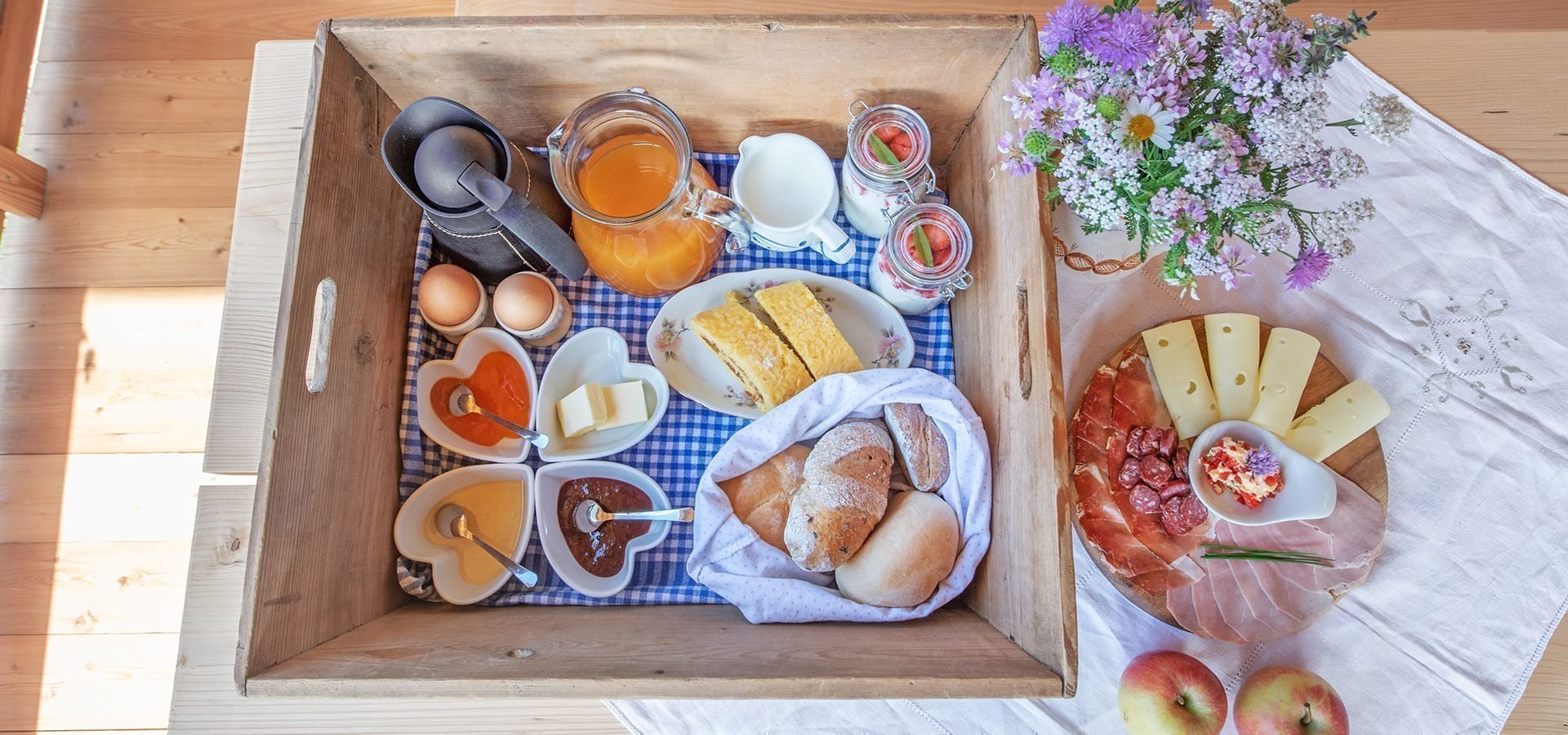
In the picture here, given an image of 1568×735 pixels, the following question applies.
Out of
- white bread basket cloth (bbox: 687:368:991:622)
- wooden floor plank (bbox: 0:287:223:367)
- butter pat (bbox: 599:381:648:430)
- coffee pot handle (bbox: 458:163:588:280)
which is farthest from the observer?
wooden floor plank (bbox: 0:287:223:367)

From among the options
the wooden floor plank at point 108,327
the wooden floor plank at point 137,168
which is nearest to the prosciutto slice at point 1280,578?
the wooden floor plank at point 108,327

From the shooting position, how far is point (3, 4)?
1.67 m

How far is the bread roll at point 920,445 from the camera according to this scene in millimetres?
1016

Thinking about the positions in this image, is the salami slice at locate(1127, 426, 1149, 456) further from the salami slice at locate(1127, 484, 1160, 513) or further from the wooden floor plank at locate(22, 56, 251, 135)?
the wooden floor plank at locate(22, 56, 251, 135)

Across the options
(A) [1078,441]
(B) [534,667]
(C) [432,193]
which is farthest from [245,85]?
(A) [1078,441]

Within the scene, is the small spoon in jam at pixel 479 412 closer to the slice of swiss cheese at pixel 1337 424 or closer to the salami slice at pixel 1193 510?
the salami slice at pixel 1193 510

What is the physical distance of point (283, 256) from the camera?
116 centimetres

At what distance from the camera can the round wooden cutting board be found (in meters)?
1.04

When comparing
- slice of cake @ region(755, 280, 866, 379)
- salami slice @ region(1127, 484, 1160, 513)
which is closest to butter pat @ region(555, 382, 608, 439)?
slice of cake @ region(755, 280, 866, 379)

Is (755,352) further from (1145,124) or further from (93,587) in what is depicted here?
(93,587)

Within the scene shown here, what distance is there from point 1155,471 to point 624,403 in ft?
2.42

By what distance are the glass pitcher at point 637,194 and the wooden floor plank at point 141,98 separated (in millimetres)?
1269

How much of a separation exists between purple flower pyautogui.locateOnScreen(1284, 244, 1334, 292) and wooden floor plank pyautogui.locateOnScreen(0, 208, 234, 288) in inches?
80.6

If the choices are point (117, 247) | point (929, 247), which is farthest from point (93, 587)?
point (929, 247)
